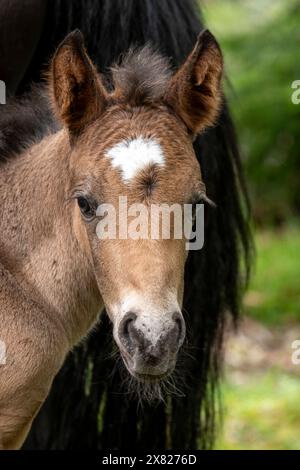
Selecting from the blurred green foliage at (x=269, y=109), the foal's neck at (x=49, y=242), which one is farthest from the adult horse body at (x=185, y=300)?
the blurred green foliage at (x=269, y=109)

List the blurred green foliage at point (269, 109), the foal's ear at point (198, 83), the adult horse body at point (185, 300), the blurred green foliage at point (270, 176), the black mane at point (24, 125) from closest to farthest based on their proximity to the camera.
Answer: the foal's ear at point (198, 83) < the black mane at point (24, 125) < the adult horse body at point (185, 300) < the blurred green foliage at point (270, 176) < the blurred green foliage at point (269, 109)

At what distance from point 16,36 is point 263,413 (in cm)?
354

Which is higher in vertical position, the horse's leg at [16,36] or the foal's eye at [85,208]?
the horse's leg at [16,36]

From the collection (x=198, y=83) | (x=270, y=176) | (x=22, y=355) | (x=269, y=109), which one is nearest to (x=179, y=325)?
(x=22, y=355)

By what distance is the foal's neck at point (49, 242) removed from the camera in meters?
3.56

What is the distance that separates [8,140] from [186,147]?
2.61 ft

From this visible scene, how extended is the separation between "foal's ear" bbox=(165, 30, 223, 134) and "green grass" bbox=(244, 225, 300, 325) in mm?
4658

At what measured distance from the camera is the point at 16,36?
4176mm

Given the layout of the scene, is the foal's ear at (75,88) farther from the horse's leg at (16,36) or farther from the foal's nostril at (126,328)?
the horse's leg at (16,36)

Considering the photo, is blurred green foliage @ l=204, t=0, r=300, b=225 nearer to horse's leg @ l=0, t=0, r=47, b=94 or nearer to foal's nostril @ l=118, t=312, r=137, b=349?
horse's leg @ l=0, t=0, r=47, b=94

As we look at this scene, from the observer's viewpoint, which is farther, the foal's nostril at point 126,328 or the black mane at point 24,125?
the black mane at point 24,125

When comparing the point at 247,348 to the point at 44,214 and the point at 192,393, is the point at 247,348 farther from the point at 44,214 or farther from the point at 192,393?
the point at 44,214

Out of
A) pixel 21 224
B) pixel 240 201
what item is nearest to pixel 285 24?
pixel 240 201

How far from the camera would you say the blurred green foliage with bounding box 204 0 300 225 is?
9289 millimetres
